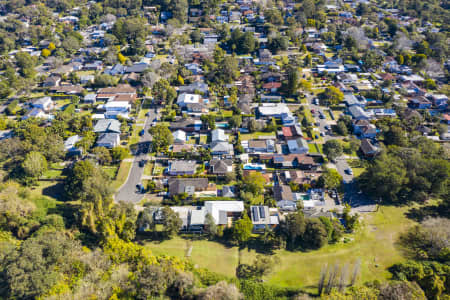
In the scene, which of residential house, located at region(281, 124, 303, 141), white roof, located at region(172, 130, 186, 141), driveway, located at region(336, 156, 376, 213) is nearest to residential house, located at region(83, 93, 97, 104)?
white roof, located at region(172, 130, 186, 141)

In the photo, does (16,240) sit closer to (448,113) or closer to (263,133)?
(263,133)

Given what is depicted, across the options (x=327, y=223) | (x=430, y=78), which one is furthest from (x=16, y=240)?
(x=430, y=78)

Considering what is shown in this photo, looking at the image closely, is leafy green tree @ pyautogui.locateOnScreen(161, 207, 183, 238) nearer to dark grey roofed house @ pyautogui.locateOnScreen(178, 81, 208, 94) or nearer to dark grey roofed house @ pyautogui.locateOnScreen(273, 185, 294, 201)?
dark grey roofed house @ pyautogui.locateOnScreen(273, 185, 294, 201)

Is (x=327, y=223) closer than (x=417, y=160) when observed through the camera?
Yes

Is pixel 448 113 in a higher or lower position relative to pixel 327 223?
higher

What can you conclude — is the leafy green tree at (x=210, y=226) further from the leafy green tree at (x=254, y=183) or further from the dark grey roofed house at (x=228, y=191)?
the leafy green tree at (x=254, y=183)

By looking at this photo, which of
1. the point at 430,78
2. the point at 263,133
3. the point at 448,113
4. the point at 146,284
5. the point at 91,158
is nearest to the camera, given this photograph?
the point at 146,284
